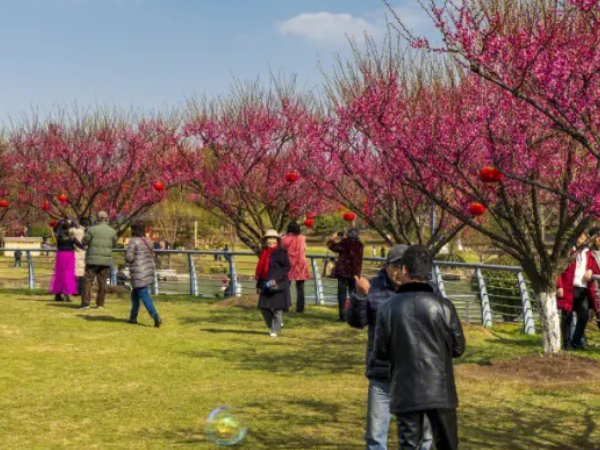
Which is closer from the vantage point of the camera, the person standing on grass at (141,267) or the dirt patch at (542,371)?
the dirt patch at (542,371)

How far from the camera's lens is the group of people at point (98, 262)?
1516cm

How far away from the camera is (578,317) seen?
13438mm

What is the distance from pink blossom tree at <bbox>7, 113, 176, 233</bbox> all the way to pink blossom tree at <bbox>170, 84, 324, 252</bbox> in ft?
7.39

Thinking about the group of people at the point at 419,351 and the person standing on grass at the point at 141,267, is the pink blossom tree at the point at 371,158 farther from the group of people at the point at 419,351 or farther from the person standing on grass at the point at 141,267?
the group of people at the point at 419,351

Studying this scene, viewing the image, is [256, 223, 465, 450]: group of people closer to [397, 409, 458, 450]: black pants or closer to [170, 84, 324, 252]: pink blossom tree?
[397, 409, 458, 450]: black pants

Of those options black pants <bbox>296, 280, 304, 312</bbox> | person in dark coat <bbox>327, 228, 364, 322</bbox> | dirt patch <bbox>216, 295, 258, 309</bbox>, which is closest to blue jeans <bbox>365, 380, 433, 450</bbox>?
person in dark coat <bbox>327, 228, 364, 322</bbox>

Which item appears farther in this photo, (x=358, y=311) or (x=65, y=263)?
(x=65, y=263)

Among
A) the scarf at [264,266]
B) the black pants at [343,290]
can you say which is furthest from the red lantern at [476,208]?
the black pants at [343,290]

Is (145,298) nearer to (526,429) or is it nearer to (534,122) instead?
(534,122)

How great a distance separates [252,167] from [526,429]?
1486 cm

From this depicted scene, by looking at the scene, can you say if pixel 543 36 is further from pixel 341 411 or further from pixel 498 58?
pixel 341 411

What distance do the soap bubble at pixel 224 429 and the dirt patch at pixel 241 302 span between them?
11.6 metres

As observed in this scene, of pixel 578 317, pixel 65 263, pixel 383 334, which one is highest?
pixel 65 263

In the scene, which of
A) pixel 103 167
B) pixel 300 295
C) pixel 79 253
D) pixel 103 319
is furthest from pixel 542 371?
pixel 103 167
